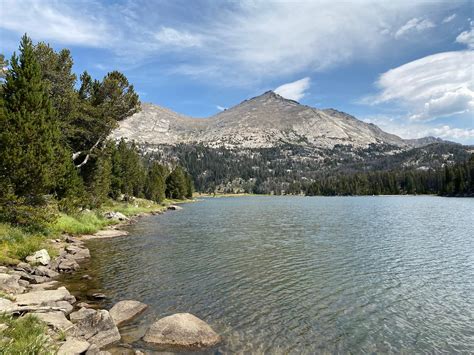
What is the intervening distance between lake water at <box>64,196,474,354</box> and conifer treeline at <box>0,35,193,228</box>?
998 cm

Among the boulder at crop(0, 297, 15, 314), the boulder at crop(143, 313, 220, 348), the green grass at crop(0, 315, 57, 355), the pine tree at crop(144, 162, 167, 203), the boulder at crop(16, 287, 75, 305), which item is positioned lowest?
the boulder at crop(143, 313, 220, 348)

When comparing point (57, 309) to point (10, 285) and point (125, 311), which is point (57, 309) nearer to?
point (125, 311)

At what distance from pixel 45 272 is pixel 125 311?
11.4 meters

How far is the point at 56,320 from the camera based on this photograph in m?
15.2

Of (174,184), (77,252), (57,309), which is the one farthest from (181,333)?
(174,184)

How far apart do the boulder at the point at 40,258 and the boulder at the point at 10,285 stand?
6.42 meters

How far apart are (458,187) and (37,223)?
20019 cm

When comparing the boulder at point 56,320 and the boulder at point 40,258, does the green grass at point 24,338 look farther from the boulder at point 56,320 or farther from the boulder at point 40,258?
the boulder at point 40,258

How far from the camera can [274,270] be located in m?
28.1

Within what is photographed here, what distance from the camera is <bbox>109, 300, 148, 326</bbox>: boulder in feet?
57.2

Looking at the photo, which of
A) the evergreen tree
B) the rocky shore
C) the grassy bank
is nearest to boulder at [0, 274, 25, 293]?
the rocky shore

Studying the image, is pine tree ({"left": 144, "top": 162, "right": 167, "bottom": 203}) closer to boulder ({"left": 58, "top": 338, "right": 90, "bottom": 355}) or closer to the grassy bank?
the grassy bank

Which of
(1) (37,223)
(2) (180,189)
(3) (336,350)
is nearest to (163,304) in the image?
(3) (336,350)

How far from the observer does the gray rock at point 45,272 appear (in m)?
25.1
